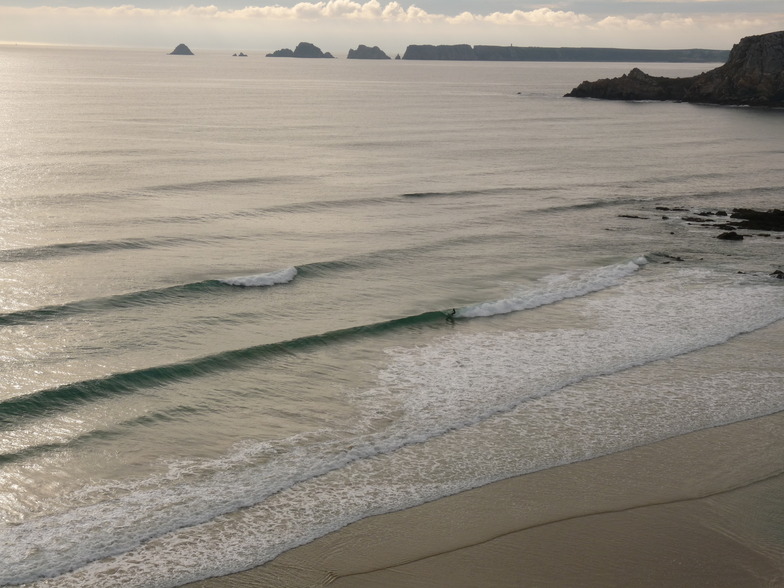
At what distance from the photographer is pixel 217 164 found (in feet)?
129

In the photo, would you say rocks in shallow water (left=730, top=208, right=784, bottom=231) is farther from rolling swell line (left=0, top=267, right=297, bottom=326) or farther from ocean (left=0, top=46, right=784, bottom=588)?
rolling swell line (left=0, top=267, right=297, bottom=326)

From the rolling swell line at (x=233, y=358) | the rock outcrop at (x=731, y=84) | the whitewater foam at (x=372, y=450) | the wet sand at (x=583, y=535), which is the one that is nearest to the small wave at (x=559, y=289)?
the rolling swell line at (x=233, y=358)

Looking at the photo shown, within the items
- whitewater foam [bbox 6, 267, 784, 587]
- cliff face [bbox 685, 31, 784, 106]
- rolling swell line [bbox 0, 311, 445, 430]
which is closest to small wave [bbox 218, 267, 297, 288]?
rolling swell line [bbox 0, 311, 445, 430]

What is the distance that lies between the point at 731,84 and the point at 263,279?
296 feet

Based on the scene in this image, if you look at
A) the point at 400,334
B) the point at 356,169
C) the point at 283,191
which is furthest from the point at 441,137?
the point at 400,334

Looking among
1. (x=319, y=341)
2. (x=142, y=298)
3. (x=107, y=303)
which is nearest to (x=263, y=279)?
(x=142, y=298)

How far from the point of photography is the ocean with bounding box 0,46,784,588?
10.7m

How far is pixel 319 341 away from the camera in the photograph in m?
16.9

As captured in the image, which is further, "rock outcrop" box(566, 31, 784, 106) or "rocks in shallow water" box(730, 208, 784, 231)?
"rock outcrop" box(566, 31, 784, 106)

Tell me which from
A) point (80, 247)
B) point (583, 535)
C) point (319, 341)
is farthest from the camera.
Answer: point (80, 247)

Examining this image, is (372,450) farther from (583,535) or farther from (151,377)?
(151,377)

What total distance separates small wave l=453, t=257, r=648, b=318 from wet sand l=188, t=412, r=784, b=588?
24.8 ft

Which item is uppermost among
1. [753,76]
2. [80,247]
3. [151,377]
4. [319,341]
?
[753,76]

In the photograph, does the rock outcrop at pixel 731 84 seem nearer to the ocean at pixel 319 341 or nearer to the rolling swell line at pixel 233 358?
the ocean at pixel 319 341
